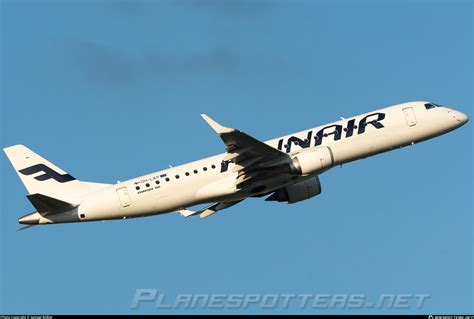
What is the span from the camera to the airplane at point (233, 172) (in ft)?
196

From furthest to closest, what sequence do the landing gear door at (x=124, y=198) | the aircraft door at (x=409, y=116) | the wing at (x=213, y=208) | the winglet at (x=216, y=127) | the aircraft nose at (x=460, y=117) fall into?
the wing at (x=213, y=208)
the aircraft nose at (x=460, y=117)
the aircraft door at (x=409, y=116)
the landing gear door at (x=124, y=198)
the winglet at (x=216, y=127)

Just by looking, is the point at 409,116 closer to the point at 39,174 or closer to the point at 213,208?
the point at 213,208

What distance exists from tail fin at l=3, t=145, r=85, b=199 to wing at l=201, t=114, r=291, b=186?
447 inches

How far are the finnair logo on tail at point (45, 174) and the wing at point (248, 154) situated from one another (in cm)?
1152

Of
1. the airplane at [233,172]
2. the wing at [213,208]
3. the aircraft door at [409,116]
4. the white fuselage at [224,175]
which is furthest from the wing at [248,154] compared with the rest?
the aircraft door at [409,116]

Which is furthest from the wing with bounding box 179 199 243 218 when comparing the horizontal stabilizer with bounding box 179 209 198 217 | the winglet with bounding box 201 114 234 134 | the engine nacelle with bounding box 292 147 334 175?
the winglet with bounding box 201 114 234 134

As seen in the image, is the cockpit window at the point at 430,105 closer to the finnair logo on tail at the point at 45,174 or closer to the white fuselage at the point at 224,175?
the white fuselage at the point at 224,175

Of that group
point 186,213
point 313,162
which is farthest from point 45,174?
point 313,162

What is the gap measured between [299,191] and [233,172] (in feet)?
19.5

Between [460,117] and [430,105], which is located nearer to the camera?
[430,105]

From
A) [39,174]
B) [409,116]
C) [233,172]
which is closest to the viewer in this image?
[233,172]

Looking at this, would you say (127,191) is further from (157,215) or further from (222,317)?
(222,317)

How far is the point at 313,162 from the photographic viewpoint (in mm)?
59719

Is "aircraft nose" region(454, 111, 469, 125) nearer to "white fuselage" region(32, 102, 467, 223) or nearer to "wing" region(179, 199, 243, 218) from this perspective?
"white fuselage" region(32, 102, 467, 223)
